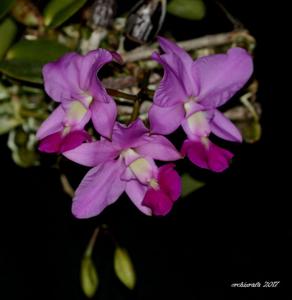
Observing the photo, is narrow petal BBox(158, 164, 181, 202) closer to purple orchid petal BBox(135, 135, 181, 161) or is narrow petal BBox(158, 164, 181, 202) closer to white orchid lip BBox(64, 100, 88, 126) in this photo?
purple orchid petal BBox(135, 135, 181, 161)

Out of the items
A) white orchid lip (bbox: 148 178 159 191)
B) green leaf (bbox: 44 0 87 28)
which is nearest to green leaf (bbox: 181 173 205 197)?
white orchid lip (bbox: 148 178 159 191)

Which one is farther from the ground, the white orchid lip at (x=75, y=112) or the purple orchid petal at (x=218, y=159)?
the white orchid lip at (x=75, y=112)

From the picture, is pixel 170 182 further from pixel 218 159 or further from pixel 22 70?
pixel 22 70

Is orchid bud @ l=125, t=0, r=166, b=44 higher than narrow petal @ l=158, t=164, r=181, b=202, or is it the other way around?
orchid bud @ l=125, t=0, r=166, b=44

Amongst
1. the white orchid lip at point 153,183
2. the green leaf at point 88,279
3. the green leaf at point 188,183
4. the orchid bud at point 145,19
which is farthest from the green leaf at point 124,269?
the orchid bud at point 145,19

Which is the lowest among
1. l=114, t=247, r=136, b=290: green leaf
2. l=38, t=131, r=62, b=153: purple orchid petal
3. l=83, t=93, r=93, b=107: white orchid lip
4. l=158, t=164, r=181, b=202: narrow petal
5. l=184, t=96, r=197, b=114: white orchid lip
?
l=114, t=247, r=136, b=290: green leaf

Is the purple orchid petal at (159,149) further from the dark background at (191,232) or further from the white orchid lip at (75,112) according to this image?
the dark background at (191,232)

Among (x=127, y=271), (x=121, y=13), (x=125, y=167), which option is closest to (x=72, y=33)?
(x=121, y=13)
